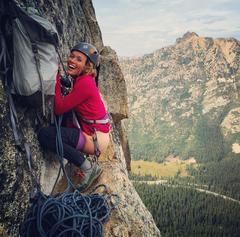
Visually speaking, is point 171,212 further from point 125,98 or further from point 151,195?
point 125,98

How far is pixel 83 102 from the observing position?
29.0 feet

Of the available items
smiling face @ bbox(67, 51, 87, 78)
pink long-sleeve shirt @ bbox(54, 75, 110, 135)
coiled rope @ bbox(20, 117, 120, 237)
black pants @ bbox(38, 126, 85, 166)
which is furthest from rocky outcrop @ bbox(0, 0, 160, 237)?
smiling face @ bbox(67, 51, 87, 78)

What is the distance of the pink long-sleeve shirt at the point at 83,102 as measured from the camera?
8.55 meters

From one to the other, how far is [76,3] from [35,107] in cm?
1101

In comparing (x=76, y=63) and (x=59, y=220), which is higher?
(x=76, y=63)

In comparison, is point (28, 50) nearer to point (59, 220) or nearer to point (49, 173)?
point (59, 220)

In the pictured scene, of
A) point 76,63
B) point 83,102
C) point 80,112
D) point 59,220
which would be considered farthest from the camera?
point 80,112

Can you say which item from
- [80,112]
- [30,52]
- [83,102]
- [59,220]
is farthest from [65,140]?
[59,220]

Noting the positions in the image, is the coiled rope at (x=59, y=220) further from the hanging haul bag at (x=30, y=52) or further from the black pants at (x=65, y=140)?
the hanging haul bag at (x=30, y=52)

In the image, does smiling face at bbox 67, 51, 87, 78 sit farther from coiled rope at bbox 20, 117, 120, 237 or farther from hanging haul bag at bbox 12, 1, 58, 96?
coiled rope at bbox 20, 117, 120, 237

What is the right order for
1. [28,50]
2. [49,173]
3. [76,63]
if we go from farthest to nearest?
[49,173], [76,63], [28,50]

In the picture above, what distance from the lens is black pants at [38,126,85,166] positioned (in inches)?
360

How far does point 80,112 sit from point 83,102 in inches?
12.6

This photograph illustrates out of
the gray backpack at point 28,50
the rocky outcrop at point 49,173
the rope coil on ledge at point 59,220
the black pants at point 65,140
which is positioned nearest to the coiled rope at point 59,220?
the rope coil on ledge at point 59,220
